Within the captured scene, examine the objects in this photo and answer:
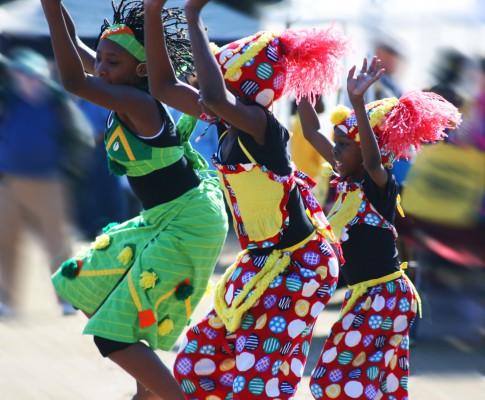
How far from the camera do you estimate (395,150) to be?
185 inches

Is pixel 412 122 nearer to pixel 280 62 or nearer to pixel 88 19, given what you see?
pixel 280 62

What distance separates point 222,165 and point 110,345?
0.86m

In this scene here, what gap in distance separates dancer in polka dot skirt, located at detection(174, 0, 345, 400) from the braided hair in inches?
23.4

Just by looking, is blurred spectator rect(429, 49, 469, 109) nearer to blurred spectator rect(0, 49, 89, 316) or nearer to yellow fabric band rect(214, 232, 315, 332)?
blurred spectator rect(0, 49, 89, 316)

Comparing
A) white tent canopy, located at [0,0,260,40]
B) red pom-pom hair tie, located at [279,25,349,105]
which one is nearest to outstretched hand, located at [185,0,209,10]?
red pom-pom hair tie, located at [279,25,349,105]

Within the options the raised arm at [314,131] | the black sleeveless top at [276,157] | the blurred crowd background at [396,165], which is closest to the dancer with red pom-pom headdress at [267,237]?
the black sleeveless top at [276,157]

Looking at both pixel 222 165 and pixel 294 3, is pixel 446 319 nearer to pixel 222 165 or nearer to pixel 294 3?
pixel 294 3

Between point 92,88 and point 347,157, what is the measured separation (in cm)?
110

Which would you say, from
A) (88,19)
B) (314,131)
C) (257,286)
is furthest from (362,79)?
(88,19)

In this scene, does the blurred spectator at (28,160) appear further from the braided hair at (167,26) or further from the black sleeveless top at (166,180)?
the black sleeveless top at (166,180)

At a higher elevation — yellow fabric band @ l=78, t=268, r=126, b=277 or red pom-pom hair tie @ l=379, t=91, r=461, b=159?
red pom-pom hair tie @ l=379, t=91, r=461, b=159

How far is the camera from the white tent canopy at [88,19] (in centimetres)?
843

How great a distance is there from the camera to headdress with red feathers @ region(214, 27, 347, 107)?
4.02 metres

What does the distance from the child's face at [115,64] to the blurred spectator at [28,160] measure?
3.48 meters
